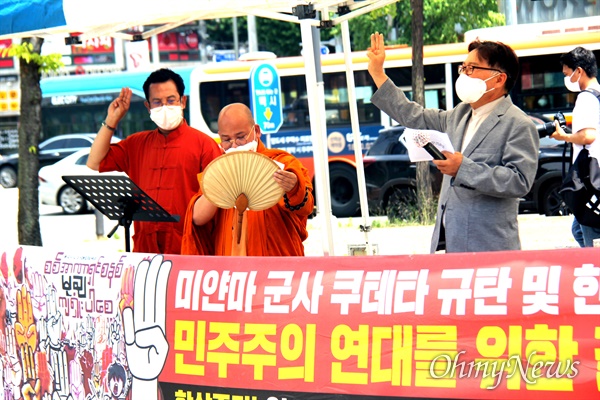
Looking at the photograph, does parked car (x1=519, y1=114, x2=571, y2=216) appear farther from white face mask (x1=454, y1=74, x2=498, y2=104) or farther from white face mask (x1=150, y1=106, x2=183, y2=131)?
white face mask (x1=454, y1=74, x2=498, y2=104)

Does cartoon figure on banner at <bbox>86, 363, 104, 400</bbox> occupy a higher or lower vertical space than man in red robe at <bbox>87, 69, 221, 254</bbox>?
lower

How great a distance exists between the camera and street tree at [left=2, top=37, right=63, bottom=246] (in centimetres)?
1098

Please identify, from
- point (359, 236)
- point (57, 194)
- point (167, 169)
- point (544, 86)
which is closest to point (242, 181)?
point (167, 169)

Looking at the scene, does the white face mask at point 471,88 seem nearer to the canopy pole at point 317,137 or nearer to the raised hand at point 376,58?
the raised hand at point 376,58

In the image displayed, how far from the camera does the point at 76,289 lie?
495 cm

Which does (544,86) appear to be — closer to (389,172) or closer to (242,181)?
(389,172)

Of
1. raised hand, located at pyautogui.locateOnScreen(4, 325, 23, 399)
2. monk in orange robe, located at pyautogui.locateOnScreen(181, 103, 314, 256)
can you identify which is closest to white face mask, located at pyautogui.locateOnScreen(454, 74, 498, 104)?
monk in orange robe, located at pyautogui.locateOnScreen(181, 103, 314, 256)

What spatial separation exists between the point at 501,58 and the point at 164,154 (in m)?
2.05

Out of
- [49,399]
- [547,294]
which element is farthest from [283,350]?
[49,399]

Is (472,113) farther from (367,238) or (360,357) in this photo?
(367,238)

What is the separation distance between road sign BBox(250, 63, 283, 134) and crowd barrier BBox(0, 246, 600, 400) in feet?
26.0

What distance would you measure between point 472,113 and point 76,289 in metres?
2.10

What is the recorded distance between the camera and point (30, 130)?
37.4ft

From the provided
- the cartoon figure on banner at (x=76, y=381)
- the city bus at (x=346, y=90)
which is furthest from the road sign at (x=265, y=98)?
the cartoon figure on banner at (x=76, y=381)
